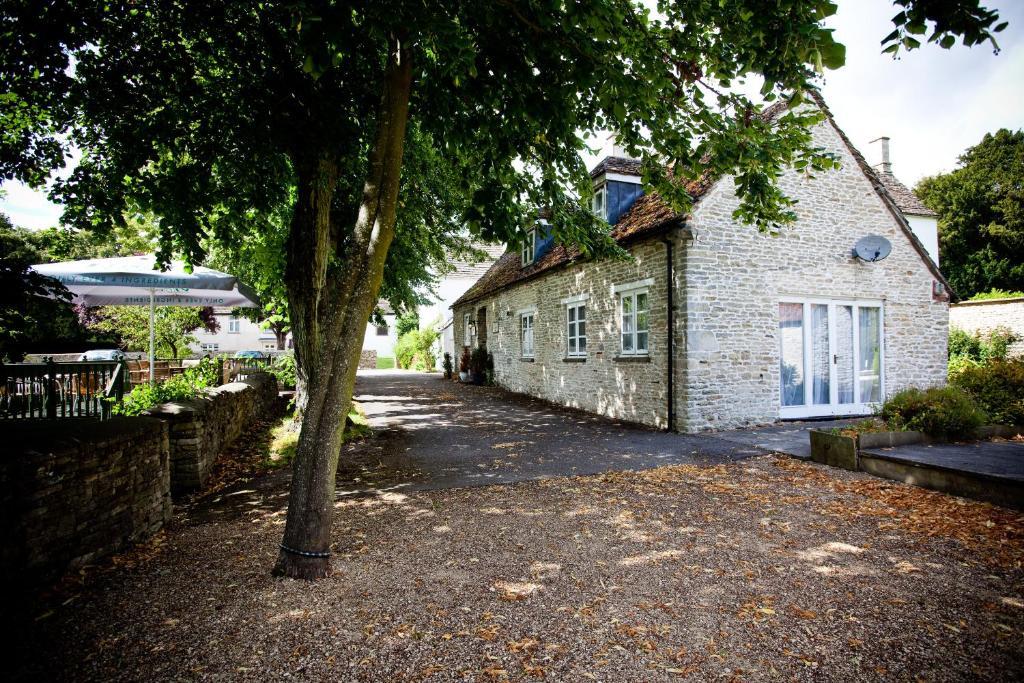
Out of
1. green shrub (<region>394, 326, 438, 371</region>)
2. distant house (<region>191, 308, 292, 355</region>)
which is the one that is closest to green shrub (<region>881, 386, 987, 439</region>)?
green shrub (<region>394, 326, 438, 371</region>)

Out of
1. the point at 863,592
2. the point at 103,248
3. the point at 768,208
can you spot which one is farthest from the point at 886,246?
the point at 103,248

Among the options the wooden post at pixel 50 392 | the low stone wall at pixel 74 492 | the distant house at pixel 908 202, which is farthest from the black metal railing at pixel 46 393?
the distant house at pixel 908 202

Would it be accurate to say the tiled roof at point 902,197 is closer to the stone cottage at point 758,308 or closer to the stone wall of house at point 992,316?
the stone wall of house at point 992,316

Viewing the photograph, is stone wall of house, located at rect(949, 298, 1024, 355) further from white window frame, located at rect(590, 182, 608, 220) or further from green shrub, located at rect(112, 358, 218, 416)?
green shrub, located at rect(112, 358, 218, 416)

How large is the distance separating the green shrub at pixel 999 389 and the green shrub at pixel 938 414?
90 cm

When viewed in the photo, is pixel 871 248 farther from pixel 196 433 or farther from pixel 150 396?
pixel 150 396

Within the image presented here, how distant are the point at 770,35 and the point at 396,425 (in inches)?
364

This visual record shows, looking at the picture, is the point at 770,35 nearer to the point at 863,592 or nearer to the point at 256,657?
the point at 863,592

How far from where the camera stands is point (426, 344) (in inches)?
1323

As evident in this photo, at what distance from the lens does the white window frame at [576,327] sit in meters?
13.2

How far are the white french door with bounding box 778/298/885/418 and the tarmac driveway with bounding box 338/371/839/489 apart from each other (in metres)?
1.12

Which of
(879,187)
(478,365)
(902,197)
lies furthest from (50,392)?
(902,197)

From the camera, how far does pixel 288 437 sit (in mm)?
8820

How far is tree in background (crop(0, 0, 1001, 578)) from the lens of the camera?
377cm
